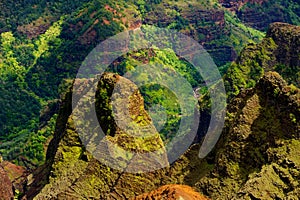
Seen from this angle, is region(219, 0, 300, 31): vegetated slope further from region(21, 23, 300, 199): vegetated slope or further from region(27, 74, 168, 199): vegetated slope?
region(21, 23, 300, 199): vegetated slope

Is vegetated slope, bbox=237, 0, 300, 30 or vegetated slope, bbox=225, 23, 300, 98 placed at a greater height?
vegetated slope, bbox=225, 23, 300, 98

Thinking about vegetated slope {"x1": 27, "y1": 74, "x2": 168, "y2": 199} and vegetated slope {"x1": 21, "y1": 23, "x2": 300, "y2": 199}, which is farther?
vegetated slope {"x1": 27, "y1": 74, "x2": 168, "y2": 199}

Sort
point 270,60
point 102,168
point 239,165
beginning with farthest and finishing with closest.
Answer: point 270,60 → point 102,168 → point 239,165

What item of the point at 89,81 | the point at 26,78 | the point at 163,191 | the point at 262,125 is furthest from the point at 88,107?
the point at 26,78

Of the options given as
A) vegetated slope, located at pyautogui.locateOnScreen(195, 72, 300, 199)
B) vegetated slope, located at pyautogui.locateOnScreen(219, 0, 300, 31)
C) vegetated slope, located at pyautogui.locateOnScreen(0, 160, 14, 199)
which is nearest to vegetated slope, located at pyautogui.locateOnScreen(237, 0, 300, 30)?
vegetated slope, located at pyautogui.locateOnScreen(219, 0, 300, 31)

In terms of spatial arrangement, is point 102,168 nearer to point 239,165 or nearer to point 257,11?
point 239,165

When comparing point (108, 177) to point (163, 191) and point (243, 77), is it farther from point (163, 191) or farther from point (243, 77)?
point (243, 77)

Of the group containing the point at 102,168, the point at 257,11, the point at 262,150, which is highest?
the point at 262,150

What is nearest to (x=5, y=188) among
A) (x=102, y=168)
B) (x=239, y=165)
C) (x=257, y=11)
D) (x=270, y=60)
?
(x=102, y=168)
